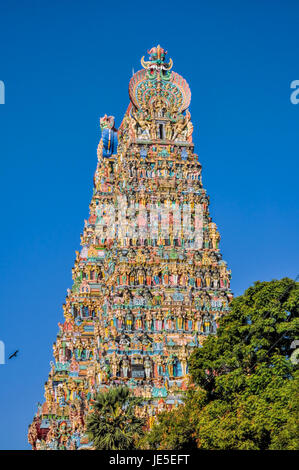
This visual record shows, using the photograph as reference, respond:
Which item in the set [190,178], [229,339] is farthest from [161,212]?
[229,339]

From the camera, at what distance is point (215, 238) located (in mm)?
82375

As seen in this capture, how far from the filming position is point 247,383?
5094 centimetres

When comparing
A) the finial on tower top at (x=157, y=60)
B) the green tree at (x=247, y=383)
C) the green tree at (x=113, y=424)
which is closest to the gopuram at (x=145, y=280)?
the finial on tower top at (x=157, y=60)

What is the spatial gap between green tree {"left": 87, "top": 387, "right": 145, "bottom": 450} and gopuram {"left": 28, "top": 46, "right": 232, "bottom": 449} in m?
10.1

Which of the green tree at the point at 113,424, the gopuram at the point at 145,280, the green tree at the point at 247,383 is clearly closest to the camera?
the green tree at the point at 247,383

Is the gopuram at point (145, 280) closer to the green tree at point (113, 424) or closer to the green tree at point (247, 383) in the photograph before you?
the green tree at point (113, 424)

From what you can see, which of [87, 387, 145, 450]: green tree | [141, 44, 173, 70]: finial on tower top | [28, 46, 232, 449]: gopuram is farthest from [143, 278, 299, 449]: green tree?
[141, 44, 173, 70]: finial on tower top

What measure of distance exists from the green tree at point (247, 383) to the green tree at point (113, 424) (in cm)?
136

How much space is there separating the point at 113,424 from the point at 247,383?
30.4ft

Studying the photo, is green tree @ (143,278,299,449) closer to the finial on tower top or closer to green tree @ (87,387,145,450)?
green tree @ (87,387,145,450)

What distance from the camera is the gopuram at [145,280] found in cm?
7306

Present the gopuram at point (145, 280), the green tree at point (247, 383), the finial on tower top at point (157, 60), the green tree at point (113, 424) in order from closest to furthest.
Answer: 1. the green tree at point (247, 383)
2. the green tree at point (113, 424)
3. the gopuram at point (145, 280)
4. the finial on tower top at point (157, 60)
